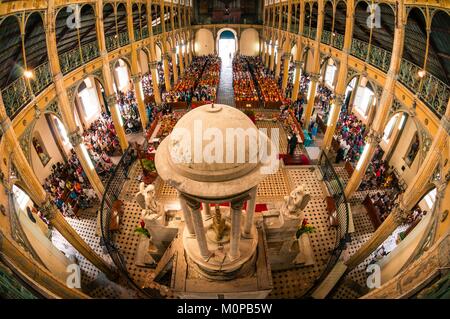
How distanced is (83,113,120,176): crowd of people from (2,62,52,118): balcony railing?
5281 millimetres

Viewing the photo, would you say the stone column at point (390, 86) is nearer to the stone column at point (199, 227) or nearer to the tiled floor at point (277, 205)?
the tiled floor at point (277, 205)

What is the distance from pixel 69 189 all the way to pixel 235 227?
31.2 feet

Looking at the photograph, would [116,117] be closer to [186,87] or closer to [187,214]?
[187,214]

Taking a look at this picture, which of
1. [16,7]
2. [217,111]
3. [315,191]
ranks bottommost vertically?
[315,191]

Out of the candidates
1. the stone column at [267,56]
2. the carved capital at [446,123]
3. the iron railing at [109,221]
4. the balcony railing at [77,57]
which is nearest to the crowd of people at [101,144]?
the iron railing at [109,221]

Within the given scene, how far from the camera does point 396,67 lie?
818 centimetres

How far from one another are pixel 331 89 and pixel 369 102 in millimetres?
6758

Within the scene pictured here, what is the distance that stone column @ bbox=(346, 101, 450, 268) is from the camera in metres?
6.05

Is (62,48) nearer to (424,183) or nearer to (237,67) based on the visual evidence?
(424,183)

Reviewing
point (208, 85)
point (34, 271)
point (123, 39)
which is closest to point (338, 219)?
point (34, 271)

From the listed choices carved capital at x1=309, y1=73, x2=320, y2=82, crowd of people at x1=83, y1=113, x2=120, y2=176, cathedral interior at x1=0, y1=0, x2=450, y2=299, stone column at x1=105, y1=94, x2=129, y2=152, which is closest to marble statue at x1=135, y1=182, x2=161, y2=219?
cathedral interior at x1=0, y1=0, x2=450, y2=299

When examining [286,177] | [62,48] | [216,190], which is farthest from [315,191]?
[62,48]
